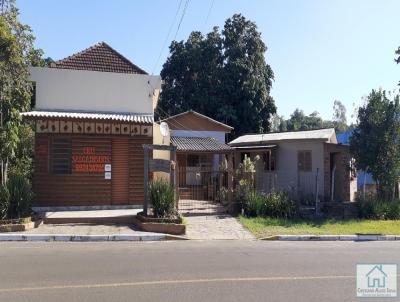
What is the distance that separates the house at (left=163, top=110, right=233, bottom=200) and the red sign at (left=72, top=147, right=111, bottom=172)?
3.34 meters

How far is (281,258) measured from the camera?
973 cm

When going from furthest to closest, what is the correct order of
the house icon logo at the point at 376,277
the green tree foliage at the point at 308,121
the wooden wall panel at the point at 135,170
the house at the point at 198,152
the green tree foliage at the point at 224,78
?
the green tree foliage at the point at 308,121, the green tree foliage at the point at 224,78, the house at the point at 198,152, the wooden wall panel at the point at 135,170, the house icon logo at the point at 376,277

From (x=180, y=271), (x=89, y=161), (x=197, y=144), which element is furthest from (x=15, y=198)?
(x=197, y=144)

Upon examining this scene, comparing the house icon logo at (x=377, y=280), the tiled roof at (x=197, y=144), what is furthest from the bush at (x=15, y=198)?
the tiled roof at (x=197, y=144)

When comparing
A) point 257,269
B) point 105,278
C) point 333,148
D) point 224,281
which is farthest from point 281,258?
point 333,148

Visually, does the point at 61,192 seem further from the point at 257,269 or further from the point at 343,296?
the point at 343,296

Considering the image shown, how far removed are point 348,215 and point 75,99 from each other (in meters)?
11.8

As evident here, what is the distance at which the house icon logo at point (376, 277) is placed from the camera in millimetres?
7266

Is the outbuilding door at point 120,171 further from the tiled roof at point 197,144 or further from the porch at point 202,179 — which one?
the tiled roof at point 197,144

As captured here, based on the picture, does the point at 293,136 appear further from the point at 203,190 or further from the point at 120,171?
the point at 120,171

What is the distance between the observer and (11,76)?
48.2ft

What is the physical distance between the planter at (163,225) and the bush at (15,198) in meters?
3.55

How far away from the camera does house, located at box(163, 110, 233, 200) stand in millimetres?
20500

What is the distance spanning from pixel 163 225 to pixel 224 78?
25.0 meters
